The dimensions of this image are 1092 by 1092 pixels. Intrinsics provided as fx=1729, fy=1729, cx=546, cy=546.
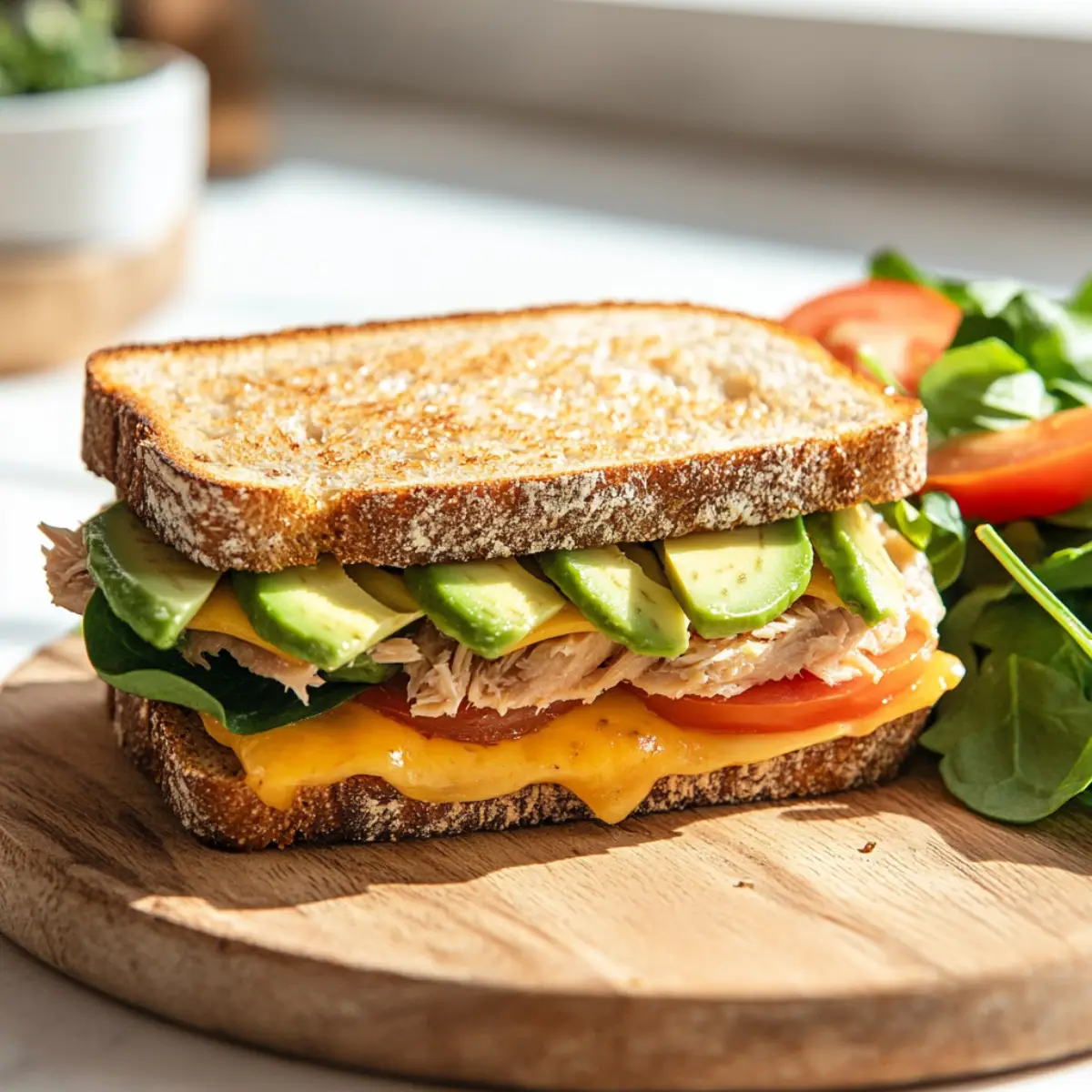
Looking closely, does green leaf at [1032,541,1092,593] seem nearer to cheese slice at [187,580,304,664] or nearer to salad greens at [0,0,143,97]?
cheese slice at [187,580,304,664]

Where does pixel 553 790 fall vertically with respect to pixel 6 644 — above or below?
above

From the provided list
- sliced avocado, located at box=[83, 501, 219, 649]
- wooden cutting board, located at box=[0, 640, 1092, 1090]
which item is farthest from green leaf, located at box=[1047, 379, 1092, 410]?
sliced avocado, located at box=[83, 501, 219, 649]

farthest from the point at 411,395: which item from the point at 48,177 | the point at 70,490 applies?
the point at 48,177

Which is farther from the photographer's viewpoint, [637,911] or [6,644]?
[6,644]

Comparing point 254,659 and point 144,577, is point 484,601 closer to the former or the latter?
point 254,659

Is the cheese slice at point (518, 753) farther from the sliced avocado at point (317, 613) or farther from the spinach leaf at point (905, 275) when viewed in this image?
the spinach leaf at point (905, 275)

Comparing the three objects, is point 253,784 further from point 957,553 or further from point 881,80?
point 881,80

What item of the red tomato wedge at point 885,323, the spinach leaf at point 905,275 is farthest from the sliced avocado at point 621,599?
the spinach leaf at point 905,275
